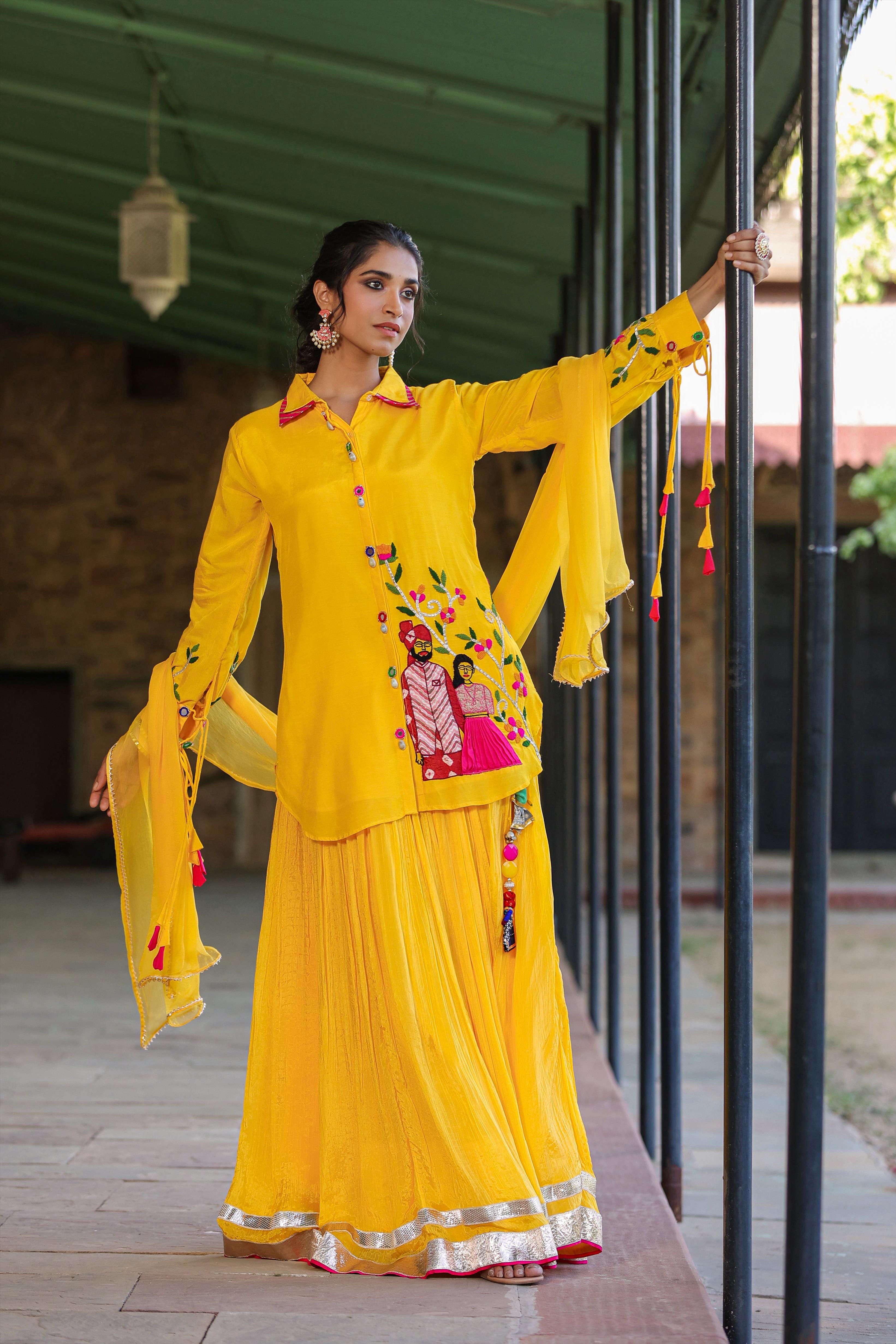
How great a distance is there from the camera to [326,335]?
2.35 metres

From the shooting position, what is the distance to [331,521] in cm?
228

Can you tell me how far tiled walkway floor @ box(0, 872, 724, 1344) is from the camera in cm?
198

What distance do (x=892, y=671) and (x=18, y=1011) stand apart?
766 cm

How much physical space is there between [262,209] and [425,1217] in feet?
16.2

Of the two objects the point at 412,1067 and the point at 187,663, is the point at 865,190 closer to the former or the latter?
the point at 187,663

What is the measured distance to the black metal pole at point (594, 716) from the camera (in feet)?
14.3

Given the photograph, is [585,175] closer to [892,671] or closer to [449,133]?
[449,133]

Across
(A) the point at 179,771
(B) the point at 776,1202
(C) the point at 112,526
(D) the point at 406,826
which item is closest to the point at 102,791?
(A) the point at 179,771

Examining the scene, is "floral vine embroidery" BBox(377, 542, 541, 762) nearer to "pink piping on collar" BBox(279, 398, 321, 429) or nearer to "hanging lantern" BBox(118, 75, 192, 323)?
"pink piping on collar" BBox(279, 398, 321, 429)

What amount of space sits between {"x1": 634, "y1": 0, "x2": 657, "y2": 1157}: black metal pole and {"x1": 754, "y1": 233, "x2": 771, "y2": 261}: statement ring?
116 centimetres

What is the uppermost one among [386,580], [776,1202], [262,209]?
[262,209]

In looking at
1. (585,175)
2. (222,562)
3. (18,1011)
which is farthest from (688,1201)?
(585,175)

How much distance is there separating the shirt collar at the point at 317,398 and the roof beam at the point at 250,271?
13.1 ft

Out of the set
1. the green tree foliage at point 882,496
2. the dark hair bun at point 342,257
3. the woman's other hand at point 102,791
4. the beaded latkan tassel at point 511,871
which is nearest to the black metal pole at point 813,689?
the beaded latkan tassel at point 511,871
